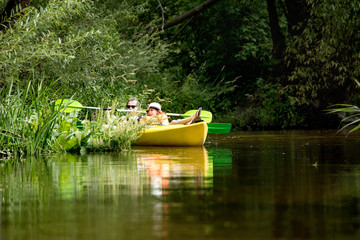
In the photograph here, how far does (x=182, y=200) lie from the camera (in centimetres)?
580

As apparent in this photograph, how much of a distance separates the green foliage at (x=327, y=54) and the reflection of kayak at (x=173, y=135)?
18.3 ft

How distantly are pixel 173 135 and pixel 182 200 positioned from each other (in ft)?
30.0

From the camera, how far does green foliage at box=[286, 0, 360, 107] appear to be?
1884 centimetres

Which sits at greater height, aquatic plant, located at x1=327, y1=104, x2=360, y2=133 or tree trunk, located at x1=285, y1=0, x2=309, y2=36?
tree trunk, located at x1=285, y1=0, x2=309, y2=36

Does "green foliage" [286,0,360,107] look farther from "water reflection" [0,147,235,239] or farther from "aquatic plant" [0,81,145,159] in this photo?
"water reflection" [0,147,235,239]

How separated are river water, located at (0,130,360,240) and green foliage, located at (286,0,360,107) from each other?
31.9 ft

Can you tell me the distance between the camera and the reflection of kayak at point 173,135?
1485cm

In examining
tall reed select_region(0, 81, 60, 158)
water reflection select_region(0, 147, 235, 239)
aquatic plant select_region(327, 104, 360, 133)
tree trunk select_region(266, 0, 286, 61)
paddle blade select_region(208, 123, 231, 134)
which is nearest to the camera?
water reflection select_region(0, 147, 235, 239)

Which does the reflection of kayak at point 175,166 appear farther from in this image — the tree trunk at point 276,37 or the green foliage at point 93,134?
the tree trunk at point 276,37

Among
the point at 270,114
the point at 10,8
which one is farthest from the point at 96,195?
the point at 270,114

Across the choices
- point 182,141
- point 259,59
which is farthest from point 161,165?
point 259,59

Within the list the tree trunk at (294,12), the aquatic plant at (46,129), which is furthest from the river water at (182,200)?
the tree trunk at (294,12)

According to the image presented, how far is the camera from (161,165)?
9578 millimetres

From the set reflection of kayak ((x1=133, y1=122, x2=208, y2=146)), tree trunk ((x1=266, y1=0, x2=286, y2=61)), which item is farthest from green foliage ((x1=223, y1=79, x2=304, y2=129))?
reflection of kayak ((x1=133, y1=122, x2=208, y2=146))
